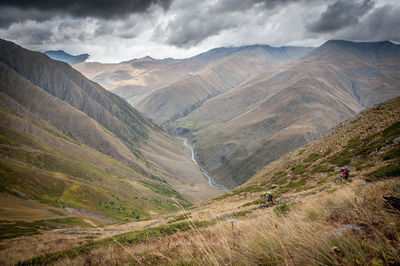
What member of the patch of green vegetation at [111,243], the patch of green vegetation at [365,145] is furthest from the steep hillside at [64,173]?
the patch of green vegetation at [365,145]

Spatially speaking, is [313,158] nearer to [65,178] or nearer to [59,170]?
[65,178]

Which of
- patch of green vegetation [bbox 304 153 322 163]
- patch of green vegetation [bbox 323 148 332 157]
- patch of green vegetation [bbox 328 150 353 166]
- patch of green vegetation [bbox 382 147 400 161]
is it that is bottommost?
patch of green vegetation [bbox 304 153 322 163]

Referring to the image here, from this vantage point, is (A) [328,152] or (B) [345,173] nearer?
(B) [345,173]

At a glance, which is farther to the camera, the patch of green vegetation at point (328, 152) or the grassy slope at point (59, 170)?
the grassy slope at point (59, 170)

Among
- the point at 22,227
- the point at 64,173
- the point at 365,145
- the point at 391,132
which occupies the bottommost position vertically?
the point at 64,173

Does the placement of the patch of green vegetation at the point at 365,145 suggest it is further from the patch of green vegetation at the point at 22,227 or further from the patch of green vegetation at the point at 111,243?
the patch of green vegetation at the point at 22,227

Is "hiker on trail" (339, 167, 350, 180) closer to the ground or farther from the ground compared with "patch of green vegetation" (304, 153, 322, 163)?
farther from the ground

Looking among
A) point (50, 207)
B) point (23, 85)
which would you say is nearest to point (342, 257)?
point (50, 207)

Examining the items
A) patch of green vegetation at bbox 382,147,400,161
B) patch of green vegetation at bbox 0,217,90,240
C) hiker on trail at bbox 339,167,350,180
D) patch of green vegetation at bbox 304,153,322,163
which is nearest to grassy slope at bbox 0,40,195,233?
patch of green vegetation at bbox 0,217,90,240

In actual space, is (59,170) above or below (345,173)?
below

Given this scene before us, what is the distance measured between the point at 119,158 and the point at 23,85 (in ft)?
303

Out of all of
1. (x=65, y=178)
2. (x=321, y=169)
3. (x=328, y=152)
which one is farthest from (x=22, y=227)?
(x=328, y=152)

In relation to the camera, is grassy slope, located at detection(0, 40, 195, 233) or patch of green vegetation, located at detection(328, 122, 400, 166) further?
grassy slope, located at detection(0, 40, 195, 233)

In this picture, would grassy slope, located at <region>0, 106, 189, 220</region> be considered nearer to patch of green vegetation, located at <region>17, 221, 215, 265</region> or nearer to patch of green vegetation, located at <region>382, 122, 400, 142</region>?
patch of green vegetation, located at <region>17, 221, 215, 265</region>
